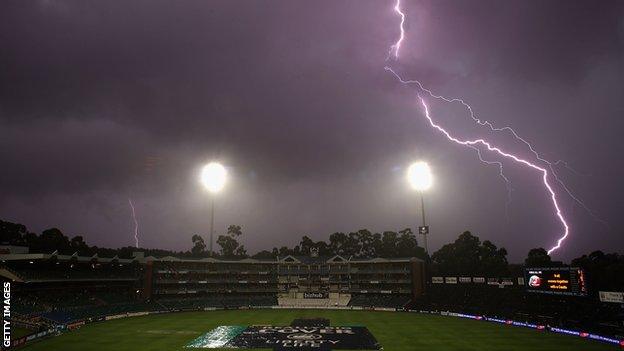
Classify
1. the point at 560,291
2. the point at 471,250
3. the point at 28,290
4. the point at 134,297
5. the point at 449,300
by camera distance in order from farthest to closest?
the point at 471,250 < the point at 134,297 < the point at 449,300 < the point at 28,290 < the point at 560,291

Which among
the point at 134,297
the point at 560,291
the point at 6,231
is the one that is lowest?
the point at 134,297

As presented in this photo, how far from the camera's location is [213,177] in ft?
257

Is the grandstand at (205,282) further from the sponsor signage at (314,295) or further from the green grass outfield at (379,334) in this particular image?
the green grass outfield at (379,334)

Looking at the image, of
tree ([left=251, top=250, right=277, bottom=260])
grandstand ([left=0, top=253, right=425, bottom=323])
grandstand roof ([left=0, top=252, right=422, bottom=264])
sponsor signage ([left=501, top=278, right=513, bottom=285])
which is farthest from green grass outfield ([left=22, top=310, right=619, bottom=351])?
tree ([left=251, top=250, right=277, bottom=260])

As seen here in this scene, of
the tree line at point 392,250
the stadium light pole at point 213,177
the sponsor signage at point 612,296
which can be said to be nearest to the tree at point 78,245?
the tree line at point 392,250

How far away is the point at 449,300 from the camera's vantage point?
259 ft

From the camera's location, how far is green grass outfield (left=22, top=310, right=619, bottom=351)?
4166 cm

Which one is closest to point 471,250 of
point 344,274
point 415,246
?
point 415,246

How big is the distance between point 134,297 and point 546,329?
75.2 meters

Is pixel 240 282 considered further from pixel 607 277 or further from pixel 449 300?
pixel 607 277

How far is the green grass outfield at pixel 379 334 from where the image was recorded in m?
41.7

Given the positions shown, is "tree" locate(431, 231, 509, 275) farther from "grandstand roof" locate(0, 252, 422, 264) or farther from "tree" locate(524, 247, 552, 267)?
"grandstand roof" locate(0, 252, 422, 264)

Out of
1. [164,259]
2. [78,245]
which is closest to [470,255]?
[164,259]

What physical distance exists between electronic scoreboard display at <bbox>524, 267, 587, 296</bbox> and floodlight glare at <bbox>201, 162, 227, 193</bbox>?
173ft
